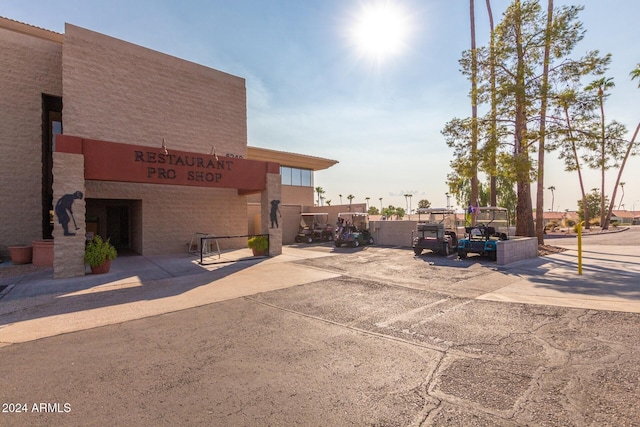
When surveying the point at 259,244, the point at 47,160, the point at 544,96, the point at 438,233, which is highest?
the point at 544,96

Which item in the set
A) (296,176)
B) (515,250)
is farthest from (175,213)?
(515,250)

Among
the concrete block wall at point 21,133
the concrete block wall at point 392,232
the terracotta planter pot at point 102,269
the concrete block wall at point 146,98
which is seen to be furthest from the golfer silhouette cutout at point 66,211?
the concrete block wall at point 392,232

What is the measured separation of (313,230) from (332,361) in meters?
17.7

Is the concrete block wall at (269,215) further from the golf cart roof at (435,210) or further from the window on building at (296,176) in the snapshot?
the window on building at (296,176)

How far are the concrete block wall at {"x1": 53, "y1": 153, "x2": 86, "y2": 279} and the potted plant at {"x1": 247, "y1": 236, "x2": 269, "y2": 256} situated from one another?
604 centimetres

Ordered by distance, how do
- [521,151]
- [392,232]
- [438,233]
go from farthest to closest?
[392,232], [521,151], [438,233]

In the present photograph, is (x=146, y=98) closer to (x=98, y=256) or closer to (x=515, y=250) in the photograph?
(x=98, y=256)

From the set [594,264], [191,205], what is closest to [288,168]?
[191,205]

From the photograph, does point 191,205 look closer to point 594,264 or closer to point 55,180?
point 55,180

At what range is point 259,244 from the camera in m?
13.7

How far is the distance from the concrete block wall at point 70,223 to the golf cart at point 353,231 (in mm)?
12064

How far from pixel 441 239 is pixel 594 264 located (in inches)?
211

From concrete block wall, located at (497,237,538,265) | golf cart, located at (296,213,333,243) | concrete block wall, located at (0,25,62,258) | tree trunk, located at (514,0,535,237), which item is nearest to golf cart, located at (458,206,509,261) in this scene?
concrete block wall, located at (497,237,538,265)

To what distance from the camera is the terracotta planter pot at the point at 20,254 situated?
12273 millimetres
